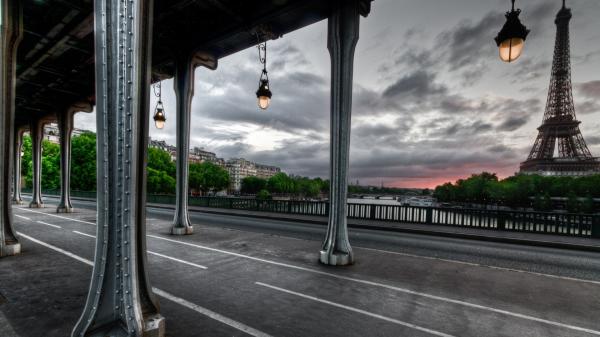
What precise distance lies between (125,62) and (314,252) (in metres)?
7.13

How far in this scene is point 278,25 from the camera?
850 cm

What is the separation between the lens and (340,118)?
285 inches

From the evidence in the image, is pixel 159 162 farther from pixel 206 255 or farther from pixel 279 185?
pixel 279 185

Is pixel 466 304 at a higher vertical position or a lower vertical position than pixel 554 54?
lower

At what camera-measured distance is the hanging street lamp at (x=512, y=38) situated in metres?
4.75

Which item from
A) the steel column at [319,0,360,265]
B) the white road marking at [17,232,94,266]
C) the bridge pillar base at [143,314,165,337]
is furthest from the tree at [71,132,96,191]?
the bridge pillar base at [143,314,165,337]

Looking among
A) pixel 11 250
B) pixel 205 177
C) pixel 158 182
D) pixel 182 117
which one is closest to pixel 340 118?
pixel 182 117

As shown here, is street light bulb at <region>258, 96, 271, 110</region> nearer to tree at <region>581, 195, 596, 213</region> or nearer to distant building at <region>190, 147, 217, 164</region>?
tree at <region>581, 195, 596, 213</region>

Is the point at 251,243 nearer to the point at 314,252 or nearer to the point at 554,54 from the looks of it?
the point at 314,252

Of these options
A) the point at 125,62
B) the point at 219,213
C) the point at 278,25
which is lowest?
the point at 219,213

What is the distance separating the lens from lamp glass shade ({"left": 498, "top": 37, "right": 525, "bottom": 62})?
15.7 feet

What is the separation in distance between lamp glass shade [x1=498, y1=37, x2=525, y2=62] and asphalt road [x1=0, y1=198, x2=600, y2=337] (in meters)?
4.58

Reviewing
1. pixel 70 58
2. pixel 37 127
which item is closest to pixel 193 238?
pixel 70 58

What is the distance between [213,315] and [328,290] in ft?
7.42
